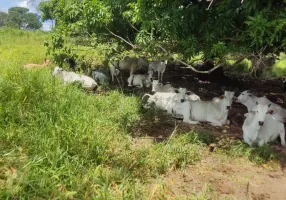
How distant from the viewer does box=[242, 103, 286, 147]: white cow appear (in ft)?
15.4

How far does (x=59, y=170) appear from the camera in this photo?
3186 millimetres

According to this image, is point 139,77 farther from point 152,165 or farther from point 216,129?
point 152,165

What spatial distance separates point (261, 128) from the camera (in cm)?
486

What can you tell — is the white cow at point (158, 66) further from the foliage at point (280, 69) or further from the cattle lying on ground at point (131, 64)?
the foliage at point (280, 69)

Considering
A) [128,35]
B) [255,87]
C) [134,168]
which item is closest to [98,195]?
[134,168]

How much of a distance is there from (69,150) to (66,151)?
102 mm

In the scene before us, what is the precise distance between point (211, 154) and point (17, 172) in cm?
261

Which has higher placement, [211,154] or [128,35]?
[128,35]

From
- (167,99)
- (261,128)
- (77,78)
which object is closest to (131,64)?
(77,78)

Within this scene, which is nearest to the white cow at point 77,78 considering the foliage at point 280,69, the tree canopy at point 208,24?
the tree canopy at point 208,24

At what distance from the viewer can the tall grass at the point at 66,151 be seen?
3.02 m

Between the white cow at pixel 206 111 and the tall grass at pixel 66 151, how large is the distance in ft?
4.27

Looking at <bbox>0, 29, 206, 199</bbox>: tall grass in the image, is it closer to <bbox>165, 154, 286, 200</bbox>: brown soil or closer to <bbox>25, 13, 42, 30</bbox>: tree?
<bbox>165, 154, 286, 200</bbox>: brown soil

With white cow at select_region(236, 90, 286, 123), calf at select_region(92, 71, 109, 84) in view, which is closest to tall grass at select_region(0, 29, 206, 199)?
white cow at select_region(236, 90, 286, 123)
